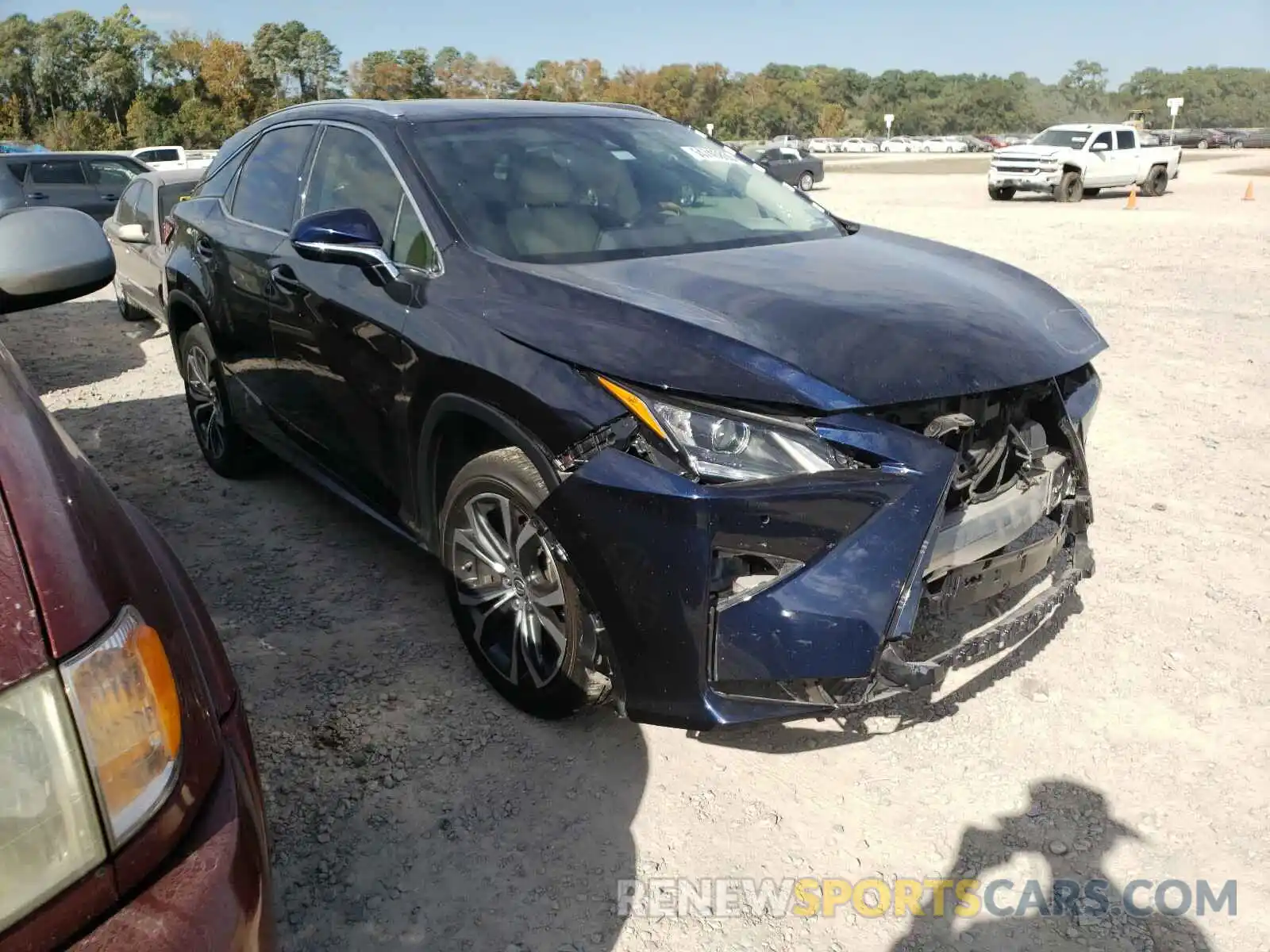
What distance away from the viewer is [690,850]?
2.52 metres

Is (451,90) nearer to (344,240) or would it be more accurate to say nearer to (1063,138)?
(1063,138)

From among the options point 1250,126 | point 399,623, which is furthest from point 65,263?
point 1250,126

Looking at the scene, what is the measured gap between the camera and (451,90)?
304 feet

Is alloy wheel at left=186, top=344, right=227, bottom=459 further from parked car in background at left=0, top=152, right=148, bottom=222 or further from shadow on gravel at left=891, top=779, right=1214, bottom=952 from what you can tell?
parked car in background at left=0, top=152, right=148, bottom=222

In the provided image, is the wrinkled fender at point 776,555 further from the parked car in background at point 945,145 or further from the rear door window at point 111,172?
the parked car in background at point 945,145

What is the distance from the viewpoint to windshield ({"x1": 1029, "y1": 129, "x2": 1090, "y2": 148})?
23.5m

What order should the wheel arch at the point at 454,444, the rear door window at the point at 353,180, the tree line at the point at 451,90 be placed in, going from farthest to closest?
1. the tree line at the point at 451,90
2. the rear door window at the point at 353,180
3. the wheel arch at the point at 454,444

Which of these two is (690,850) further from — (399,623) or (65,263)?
(65,263)

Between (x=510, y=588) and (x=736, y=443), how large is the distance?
976mm

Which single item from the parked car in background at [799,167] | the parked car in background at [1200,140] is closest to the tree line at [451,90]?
the parked car in background at [799,167]

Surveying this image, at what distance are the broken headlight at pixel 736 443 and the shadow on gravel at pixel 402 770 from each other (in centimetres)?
→ 103

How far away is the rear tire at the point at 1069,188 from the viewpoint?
22875 mm

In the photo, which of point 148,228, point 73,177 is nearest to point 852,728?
point 148,228

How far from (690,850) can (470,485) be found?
119 cm
